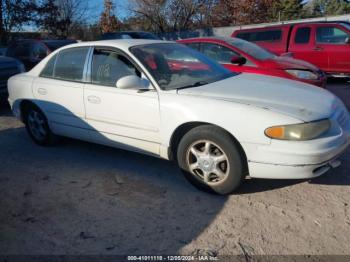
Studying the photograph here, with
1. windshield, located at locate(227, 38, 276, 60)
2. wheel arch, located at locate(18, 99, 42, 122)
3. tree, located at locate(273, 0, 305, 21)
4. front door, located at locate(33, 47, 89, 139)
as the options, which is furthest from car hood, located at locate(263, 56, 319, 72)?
tree, located at locate(273, 0, 305, 21)

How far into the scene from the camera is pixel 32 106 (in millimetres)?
5125

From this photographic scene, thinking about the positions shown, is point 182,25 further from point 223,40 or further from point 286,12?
point 223,40

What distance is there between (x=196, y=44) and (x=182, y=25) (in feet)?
Answer: 70.2

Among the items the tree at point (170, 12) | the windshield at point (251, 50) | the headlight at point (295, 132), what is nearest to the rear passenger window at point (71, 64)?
the headlight at point (295, 132)

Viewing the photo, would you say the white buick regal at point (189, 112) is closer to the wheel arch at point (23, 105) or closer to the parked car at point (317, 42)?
the wheel arch at point (23, 105)

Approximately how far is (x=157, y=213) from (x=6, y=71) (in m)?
6.01

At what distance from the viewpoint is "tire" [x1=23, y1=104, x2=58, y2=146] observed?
16.6 feet

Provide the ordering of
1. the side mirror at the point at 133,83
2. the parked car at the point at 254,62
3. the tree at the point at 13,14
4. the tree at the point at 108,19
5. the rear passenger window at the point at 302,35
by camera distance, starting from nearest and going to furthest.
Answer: the side mirror at the point at 133,83 → the parked car at the point at 254,62 → the rear passenger window at the point at 302,35 → the tree at the point at 13,14 → the tree at the point at 108,19

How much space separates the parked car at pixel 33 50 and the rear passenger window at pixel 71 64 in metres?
6.26

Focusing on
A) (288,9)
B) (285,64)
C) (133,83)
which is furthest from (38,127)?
(288,9)

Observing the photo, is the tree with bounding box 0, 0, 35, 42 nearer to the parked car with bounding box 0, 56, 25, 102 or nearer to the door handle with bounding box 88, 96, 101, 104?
the parked car with bounding box 0, 56, 25, 102

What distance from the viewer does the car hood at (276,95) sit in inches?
127

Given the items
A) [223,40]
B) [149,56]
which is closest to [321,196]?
[149,56]

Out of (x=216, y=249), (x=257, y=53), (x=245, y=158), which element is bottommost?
(x=216, y=249)
